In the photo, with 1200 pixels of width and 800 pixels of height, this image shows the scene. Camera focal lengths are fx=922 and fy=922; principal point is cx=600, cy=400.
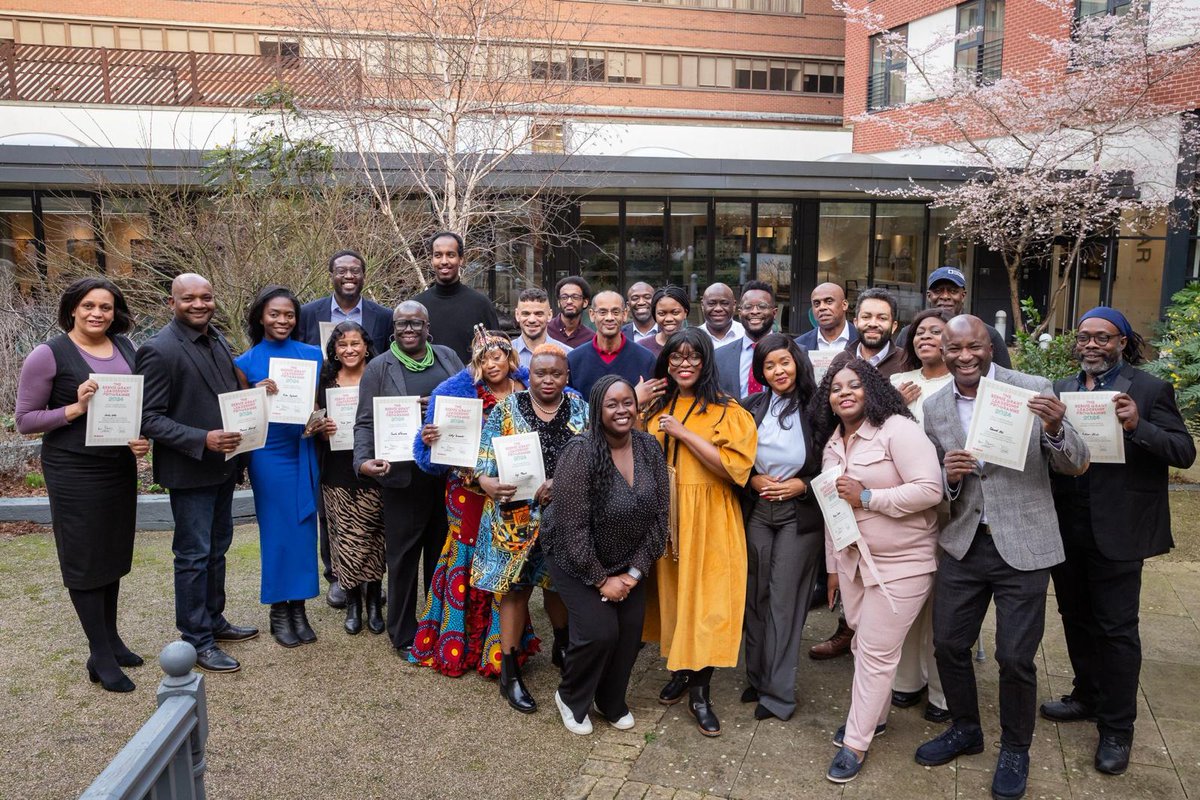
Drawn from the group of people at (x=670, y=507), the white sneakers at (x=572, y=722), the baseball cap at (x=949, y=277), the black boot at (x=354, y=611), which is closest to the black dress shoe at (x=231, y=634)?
the group of people at (x=670, y=507)

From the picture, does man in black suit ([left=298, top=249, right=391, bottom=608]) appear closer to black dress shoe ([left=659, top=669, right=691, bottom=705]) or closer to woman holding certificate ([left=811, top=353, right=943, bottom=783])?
black dress shoe ([left=659, top=669, right=691, bottom=705])

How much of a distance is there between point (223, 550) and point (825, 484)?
3545mm

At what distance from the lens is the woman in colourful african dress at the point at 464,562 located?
506cm

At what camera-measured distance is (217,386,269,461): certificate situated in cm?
495

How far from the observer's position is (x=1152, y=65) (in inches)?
661

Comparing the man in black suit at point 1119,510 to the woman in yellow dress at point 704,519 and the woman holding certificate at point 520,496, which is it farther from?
the woman holding certificate at point 520,496

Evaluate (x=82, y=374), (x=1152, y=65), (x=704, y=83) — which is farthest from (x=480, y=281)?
(x=704, y=83)

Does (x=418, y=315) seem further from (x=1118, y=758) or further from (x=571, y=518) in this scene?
(x=1118, y=758)

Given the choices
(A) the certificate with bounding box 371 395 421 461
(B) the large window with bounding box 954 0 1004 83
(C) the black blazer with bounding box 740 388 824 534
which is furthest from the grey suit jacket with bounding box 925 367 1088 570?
(B) the large window with bounding box 954 0 1004 83

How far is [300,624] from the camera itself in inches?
226

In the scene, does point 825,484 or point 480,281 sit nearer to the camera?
point 825,484

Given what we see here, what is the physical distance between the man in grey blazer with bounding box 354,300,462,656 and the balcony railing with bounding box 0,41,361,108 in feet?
56.0

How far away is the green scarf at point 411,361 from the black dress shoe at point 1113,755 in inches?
157

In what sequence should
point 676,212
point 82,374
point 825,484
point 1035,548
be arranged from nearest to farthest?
point 1035,548 < point 825,484 < point 82,374 < point 676,212
